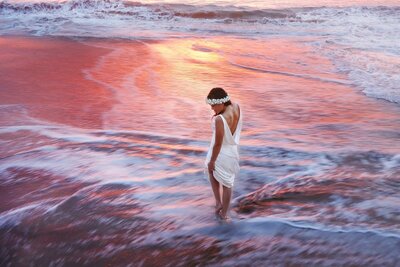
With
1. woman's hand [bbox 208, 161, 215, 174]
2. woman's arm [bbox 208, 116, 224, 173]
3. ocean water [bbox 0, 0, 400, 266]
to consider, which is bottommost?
ocean water [bbox 0, 0, 400, 266]

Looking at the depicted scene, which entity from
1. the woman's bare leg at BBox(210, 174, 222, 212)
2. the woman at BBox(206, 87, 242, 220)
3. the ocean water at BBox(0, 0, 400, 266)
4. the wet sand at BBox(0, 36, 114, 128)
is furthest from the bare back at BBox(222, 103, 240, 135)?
the wet sand at BBox(0, 36, 114, 128)

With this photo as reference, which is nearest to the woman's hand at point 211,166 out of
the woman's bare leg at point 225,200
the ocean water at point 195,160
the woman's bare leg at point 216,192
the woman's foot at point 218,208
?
the woman's bare leg at point 216,192

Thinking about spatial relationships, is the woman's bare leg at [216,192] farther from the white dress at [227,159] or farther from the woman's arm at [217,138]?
the woman's arm at [217,138]

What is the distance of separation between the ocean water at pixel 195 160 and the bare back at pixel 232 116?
38.2 inches

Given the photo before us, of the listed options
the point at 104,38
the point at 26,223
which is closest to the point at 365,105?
the point at 26,223

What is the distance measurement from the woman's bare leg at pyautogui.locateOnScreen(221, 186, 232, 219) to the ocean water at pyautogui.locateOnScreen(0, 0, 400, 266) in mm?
152

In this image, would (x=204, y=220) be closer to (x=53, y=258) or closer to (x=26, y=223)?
(x=53, y=258)

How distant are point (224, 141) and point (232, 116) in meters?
0.22

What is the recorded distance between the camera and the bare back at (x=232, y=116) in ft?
12.2

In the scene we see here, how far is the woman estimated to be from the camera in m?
3.64

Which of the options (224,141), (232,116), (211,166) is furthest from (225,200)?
(232,116)

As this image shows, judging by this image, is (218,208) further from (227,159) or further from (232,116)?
(232,116)

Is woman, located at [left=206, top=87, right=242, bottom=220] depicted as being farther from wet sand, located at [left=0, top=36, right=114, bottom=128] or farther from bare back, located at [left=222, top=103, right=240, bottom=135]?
wet sand, located at [left=0, top=36, right=114, bottom=128]

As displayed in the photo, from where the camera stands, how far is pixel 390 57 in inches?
489
